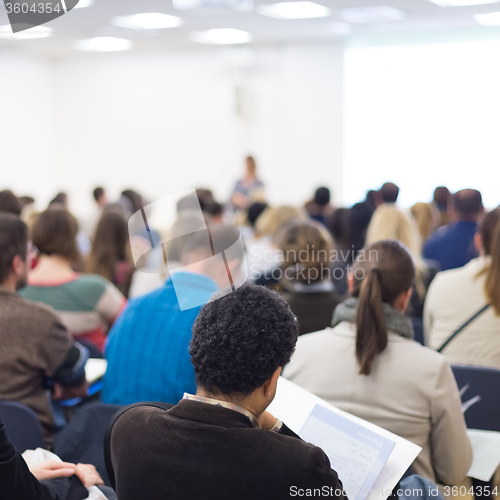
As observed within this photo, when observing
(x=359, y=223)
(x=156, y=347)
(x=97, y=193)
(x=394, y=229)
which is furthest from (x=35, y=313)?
(x=97, y=193)

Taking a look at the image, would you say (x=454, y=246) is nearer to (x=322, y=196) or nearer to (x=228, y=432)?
(x=322, y=196)

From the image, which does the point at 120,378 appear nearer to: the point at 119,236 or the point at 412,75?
the point at 119,236

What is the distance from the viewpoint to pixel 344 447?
124 cm

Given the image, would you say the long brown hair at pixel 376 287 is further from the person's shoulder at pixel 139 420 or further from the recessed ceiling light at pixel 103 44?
the recessed ceiling light at pixel 103 44

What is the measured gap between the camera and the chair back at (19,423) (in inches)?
63.7

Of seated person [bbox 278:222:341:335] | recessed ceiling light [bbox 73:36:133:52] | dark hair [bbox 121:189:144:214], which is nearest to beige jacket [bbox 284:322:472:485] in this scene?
seated person [bbox 278:222:341:335]

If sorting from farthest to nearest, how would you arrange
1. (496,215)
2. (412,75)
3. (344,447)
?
(412,75) → (496,215) → (344,447)

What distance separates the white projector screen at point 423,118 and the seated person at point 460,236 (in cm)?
514

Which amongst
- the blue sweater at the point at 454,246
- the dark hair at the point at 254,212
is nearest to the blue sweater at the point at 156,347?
the blue sweater at the point at 454,246

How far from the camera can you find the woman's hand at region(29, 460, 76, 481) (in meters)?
1.23

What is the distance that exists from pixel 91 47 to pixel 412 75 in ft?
17.9

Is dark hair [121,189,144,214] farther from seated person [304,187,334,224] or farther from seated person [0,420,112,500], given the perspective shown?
seated person [0,420,112,500]

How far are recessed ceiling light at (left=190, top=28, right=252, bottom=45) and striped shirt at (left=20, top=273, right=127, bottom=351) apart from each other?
6560mm

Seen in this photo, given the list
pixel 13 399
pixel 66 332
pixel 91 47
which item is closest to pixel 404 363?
pixel 66 332
